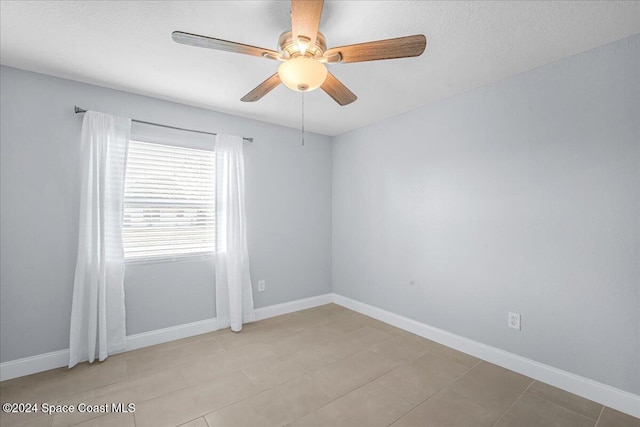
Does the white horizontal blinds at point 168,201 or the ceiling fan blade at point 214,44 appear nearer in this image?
the ceiling fan blade at point 214,44

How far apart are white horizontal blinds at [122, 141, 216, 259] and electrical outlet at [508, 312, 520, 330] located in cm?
297

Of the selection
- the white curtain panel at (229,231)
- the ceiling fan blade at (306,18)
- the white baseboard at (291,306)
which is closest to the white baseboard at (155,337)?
the white baseboard at (291,306)

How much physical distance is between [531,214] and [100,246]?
12.0ft

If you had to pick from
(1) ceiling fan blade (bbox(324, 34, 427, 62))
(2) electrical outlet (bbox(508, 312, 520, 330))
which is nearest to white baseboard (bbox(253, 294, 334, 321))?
(2) electrical outlet (bbox(508, 312, 520, 330))

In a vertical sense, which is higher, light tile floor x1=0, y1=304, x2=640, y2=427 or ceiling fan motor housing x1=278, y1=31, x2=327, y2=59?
ceiling fan motor housing x1=278, y1=31, x2=327, y2=59

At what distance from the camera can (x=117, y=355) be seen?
2650 millimetres

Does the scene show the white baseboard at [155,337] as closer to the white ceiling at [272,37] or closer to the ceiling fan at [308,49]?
the white ceiling at [272,37]

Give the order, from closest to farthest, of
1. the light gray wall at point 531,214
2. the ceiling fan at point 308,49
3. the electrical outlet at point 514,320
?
1. the ceiling fan at point 308,49
2. the light gray wall at point 531,214
3. the electrical outlet at point 514,320

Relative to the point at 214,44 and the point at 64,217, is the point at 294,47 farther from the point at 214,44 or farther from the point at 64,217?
the point at 64,217

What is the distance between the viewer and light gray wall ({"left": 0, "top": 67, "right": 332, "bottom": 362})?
91.2 inches

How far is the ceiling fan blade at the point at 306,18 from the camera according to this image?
4.04 ft

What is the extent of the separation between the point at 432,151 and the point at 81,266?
136 inches

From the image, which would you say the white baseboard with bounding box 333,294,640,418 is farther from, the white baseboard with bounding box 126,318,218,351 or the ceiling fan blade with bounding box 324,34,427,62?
the ceiling fan blade with bounding box 324,34,427,62

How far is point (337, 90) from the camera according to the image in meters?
1.95
